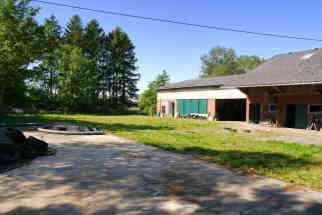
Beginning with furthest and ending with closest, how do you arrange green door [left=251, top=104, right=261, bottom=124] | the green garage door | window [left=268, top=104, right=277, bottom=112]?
the green garage door < green door [left=251, top=104, right=261, bottom=124] < window [left=268, top=104, right=277, bottom=112]

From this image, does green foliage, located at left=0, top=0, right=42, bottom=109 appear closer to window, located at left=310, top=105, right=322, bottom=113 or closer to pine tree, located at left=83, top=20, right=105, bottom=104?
window, located at left=310, top=105, right=322, bottom=113

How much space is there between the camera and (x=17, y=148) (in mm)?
5980

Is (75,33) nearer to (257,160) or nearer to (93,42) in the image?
(93,42)

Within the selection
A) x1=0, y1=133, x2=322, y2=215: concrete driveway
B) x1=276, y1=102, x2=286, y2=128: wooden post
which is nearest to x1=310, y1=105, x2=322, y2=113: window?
x1=276, y1=102, x2=286, y2=128: wooden post

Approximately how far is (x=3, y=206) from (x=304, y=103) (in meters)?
18.2

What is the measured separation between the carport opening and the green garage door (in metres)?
1.56

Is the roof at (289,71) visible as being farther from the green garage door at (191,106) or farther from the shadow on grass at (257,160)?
the shadow on grass at (257,160)

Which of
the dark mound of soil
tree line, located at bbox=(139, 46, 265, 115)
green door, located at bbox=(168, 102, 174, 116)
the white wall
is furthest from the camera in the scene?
tree line, located at bbox=(139, 46, 265, 115)

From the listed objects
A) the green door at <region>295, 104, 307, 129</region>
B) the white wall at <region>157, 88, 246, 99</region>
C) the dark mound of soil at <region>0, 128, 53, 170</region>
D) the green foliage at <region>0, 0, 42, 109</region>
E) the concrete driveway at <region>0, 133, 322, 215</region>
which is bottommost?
the concrete driveway at <region>0, 133, 322, 215</region>

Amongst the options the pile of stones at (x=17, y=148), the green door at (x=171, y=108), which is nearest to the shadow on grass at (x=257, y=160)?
the pile of stones at (x=17, y=148)

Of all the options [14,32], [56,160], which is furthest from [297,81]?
[14,32]

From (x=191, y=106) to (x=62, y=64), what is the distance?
66.0 ft

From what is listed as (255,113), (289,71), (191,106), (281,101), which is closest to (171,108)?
(191,106)

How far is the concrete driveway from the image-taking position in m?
3.38
